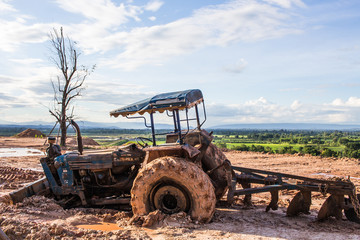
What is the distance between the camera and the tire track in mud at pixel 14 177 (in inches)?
421

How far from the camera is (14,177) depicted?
1198 cm

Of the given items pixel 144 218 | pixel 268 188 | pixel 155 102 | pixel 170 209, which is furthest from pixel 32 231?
pixel 268 188

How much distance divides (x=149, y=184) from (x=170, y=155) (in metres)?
0.79

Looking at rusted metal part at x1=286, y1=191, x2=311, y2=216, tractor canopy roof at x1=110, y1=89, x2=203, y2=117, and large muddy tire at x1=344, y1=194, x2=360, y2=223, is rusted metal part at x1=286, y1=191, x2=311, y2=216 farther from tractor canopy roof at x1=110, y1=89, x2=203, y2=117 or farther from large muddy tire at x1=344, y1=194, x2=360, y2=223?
tractor canopy roof at x1=110, y1=89, x2=203, y2=117

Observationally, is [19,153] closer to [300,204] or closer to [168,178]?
[168,178]

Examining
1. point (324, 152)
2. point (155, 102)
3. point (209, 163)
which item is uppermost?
point (155, 102)

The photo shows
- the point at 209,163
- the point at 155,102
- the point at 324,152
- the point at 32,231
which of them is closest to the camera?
the point at 32,231

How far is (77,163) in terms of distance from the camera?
7.84 meters

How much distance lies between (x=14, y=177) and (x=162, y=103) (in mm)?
7775

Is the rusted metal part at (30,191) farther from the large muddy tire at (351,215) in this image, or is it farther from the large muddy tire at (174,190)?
the large muddy tire at (351,215)

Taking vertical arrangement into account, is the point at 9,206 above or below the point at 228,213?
above

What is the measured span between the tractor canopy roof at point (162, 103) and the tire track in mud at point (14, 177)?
5263 mm

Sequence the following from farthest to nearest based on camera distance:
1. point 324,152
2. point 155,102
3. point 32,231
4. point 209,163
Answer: point 324,152 < point 209,163 < point 155,102 < point 32,231

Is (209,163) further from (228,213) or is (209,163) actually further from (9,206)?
(9,206)
